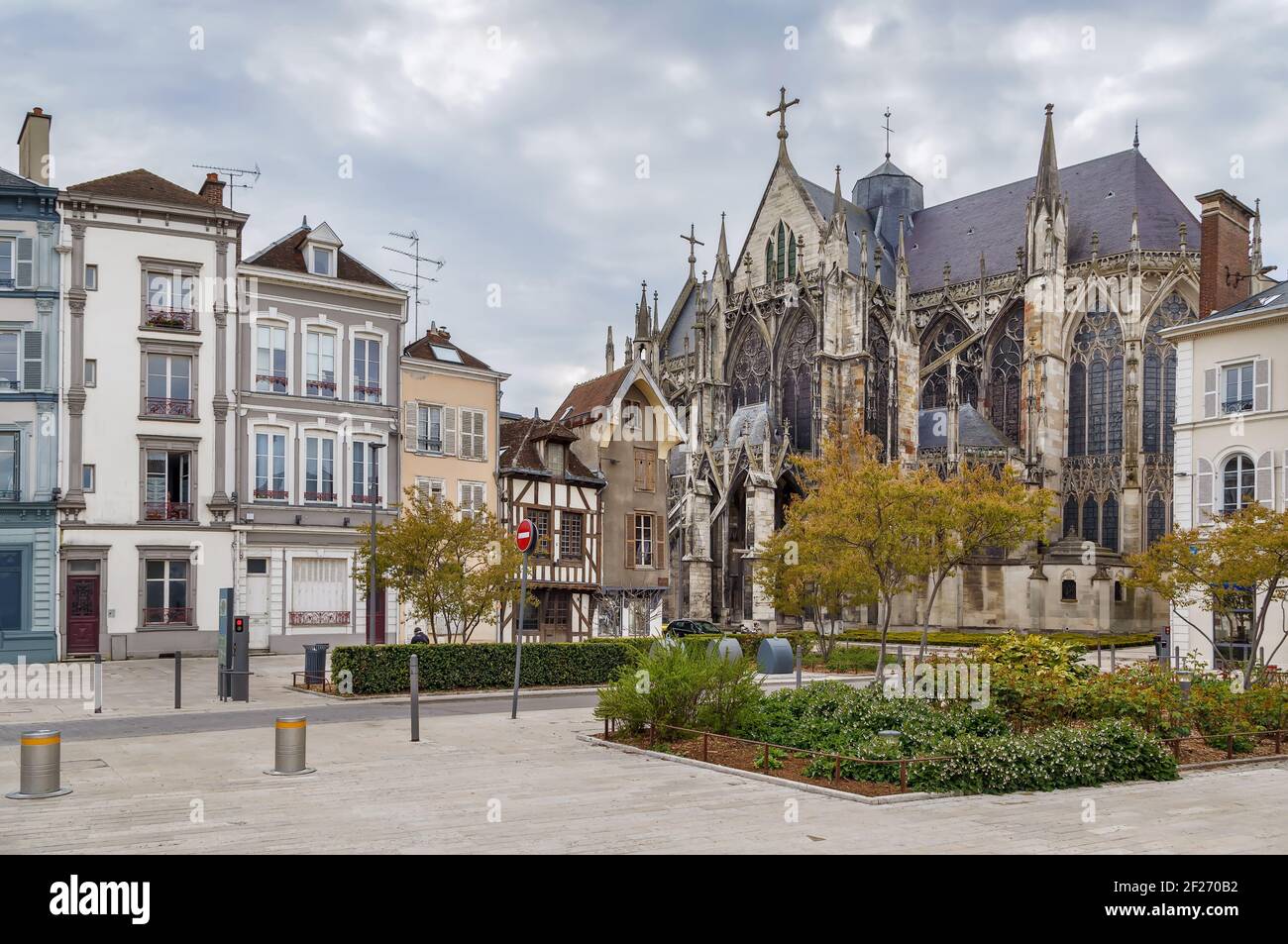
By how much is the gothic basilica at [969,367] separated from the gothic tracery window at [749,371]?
0.11 meters

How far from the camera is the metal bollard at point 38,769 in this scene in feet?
36.1

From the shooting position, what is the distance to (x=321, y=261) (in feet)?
109

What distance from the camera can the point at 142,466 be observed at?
99.3ft

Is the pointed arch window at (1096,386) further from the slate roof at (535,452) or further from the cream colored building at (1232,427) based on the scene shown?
the slate roof at (535,452)

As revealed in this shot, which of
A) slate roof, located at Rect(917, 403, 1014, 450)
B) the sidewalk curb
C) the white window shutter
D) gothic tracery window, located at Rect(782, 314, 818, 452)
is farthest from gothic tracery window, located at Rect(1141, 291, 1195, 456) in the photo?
the sidewalk curb

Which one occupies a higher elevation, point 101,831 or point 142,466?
point 142,466

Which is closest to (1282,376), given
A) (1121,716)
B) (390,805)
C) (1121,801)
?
(1121,716)

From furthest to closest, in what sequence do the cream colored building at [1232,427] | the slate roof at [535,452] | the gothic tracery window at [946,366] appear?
the gothic tracery window at [946,366]
the slate roof at [535,452]
the cream colored building at [1232,427]

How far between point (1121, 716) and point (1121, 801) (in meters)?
3.62

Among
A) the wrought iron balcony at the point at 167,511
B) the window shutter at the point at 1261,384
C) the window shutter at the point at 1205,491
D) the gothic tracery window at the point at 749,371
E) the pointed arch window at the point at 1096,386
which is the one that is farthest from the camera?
the gothic tracery window at the point at 749,371

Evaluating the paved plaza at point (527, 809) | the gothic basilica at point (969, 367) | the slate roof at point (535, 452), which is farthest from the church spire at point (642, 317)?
the paved plaza at point (527, 809)

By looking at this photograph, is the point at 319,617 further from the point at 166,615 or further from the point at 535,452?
the point at 535,452

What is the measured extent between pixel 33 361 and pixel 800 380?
41.6m

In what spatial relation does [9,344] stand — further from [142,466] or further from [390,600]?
[390,600]
